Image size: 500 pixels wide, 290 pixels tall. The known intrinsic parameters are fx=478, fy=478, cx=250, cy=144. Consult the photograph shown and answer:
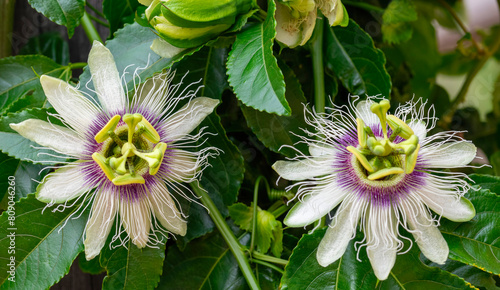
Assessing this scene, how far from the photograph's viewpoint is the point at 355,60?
1088mm

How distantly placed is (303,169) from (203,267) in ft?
1.12

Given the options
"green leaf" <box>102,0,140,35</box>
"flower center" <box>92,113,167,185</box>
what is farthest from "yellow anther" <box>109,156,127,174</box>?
"green leaf" <box>102,0,140,35</box>

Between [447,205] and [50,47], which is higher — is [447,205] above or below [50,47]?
below

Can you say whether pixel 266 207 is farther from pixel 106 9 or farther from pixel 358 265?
pixel 106 9

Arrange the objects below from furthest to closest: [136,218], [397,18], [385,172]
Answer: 1. [397,18]
2. [136,218]
3. [385,172]

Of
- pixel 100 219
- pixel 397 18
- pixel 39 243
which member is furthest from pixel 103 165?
pixel 397 18

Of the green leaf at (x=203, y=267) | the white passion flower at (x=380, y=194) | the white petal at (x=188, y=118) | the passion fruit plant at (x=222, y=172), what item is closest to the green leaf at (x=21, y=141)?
the passion fruit plant at (x=222, y=172)

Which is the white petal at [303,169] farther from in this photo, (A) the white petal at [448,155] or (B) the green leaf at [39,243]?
(B) the green leaf at [39,243]

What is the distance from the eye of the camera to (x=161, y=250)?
3.11ft

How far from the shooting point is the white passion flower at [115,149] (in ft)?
2.70

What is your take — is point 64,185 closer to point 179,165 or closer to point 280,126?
point 179,165

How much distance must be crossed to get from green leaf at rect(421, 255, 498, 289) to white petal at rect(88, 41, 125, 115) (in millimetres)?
686

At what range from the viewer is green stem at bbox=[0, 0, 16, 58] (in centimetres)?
129

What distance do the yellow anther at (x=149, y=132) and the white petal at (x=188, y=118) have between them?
6 centimetres
